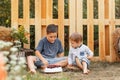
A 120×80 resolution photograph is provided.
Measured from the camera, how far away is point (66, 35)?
710 centimetres

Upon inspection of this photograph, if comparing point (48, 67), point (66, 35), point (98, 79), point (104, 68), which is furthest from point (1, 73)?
point (66, 35)

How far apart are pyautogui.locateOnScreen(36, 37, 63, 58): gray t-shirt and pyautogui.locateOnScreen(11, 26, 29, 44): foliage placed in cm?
39

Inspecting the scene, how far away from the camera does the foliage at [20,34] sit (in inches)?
212

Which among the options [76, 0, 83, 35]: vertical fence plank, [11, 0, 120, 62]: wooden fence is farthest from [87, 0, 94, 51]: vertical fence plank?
[76, 0, 83, 35]: vertical fence plank

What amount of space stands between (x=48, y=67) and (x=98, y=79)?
1.01 metres

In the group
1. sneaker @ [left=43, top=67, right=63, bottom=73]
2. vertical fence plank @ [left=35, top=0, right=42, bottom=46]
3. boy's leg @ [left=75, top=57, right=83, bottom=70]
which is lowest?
sneaker @ [left=43, top=67, right=63, bottom=73]

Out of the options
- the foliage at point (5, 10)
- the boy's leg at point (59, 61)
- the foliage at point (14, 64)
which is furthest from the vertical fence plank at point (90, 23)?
the foliage at point (14, 64)

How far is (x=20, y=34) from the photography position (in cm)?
558

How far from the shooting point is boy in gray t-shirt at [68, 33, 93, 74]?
5.02 meters

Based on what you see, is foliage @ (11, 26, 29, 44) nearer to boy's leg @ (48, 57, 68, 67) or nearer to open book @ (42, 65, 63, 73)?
boy's leg @ (48, 57, 68, 67)

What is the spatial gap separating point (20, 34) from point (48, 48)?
0.53 metres

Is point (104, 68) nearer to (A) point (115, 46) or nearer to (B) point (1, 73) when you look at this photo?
(A) point (115, 46)

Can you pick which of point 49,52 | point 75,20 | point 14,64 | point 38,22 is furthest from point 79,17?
point 14,64

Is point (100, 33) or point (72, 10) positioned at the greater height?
point (72, 10)
